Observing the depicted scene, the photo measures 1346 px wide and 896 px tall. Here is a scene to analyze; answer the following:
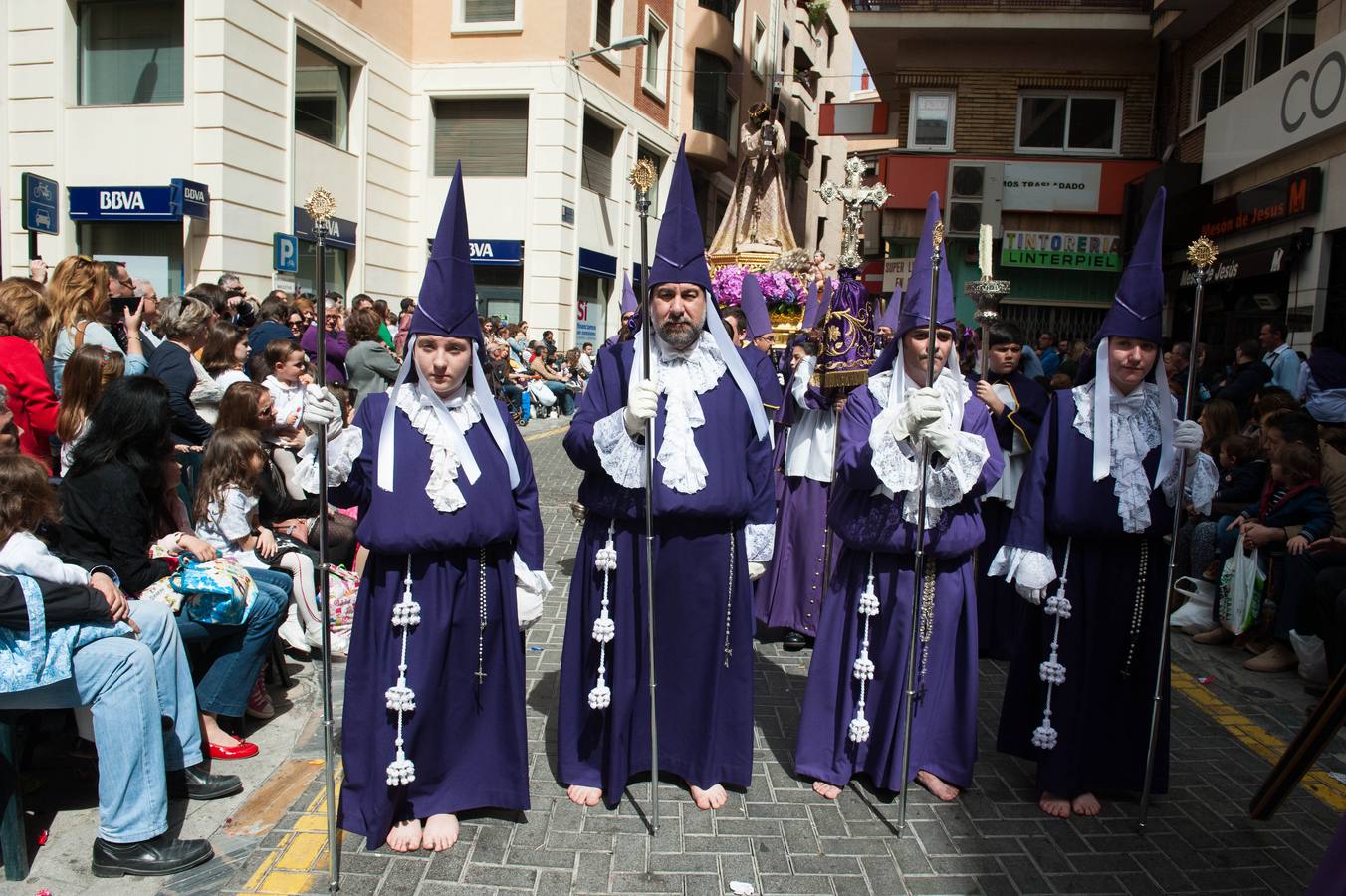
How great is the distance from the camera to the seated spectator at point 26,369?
5.31 meters

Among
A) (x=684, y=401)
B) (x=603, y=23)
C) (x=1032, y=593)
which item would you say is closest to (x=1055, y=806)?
(x=1032, y=593)

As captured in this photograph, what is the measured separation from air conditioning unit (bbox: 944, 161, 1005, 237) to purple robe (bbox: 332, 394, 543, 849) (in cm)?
1764

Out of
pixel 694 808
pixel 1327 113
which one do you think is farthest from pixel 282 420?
pixel 1327 113

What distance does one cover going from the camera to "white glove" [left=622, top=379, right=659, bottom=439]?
3.79m

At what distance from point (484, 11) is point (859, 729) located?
66.9ft

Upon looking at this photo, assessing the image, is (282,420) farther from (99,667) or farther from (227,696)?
(99,667)

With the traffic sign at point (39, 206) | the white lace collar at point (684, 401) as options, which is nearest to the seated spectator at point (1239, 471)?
the white lace collar at point (684, 401)

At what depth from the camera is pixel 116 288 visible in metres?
7.04

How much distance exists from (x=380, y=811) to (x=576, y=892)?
0.83 meters

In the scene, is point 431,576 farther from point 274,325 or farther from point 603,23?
point 603,23

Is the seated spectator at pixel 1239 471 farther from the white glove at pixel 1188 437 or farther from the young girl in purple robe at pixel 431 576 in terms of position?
the young girl in purple robe at pixel 431 576

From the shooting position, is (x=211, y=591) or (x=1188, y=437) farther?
(x=211, y=591)

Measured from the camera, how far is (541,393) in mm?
18641

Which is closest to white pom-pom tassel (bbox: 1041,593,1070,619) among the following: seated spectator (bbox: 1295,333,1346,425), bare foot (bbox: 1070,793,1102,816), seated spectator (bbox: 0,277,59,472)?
bare foot (bbox: 1070,793,1102,816)
